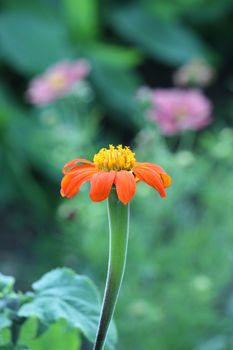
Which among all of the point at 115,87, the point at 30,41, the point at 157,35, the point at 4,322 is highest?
the point at 157,35

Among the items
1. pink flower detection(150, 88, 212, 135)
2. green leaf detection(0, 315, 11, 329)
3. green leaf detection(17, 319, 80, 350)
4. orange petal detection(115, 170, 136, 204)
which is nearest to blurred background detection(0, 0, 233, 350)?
pink flower detection(150, 88, 212, 135)

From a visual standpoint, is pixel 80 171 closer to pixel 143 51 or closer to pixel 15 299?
pixel 15 299

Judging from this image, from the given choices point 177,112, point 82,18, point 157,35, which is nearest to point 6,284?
point 177,112

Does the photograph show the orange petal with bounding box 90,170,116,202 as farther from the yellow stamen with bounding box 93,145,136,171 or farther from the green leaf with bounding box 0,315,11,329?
the green leaf with bounding box 0,315,11,329

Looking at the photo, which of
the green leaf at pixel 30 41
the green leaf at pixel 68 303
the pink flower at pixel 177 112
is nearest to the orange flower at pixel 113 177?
the green leaf at pixel 68 303

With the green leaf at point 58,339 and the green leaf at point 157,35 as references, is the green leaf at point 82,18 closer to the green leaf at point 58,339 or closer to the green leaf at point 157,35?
the green leaf at point 157,35

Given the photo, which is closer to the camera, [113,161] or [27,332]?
[113,161]

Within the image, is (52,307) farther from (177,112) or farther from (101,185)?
(177,112)
